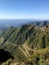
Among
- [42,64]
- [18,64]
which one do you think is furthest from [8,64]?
[42,64]

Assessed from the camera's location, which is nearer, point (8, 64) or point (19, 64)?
point (19, 64)

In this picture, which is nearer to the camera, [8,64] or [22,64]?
[22,64]

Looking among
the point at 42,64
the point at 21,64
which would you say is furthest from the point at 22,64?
the point at 42,64

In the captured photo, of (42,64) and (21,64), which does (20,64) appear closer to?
(21,64)

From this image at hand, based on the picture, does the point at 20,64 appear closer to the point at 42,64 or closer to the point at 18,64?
the point at 18,64

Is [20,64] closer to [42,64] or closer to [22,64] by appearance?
[22,64]

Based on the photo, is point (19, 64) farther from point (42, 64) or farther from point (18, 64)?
point (42, 64)
